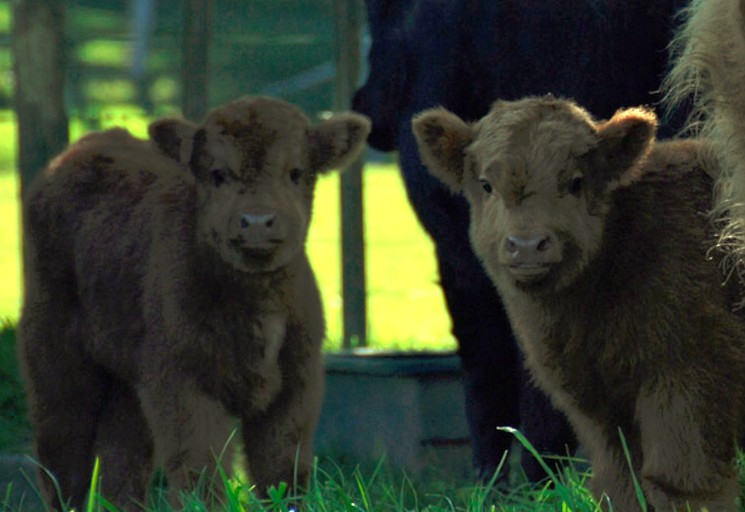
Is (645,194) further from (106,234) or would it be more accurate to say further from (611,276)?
(106,234)

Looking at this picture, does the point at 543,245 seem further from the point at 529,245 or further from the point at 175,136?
the point at 175,136

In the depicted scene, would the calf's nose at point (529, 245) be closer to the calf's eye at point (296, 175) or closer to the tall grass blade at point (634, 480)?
the tall grass blade at point (634, 480)

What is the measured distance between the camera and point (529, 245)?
3758mm

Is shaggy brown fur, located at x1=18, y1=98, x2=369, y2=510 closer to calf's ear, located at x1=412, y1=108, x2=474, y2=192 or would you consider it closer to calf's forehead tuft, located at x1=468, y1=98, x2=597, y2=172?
calf's ear, located at x1=412, y1=108, x2=474, y2=192

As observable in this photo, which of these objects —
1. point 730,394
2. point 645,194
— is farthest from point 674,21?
point 730,394

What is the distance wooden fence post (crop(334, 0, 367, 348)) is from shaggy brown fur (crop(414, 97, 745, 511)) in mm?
3722

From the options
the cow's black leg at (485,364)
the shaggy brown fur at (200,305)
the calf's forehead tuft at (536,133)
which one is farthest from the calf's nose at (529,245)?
the cow's black leg at (485,364)

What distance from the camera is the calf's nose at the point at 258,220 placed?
14.0 feet

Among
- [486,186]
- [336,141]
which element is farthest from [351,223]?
[486,186]

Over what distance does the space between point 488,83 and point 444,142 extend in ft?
3.85

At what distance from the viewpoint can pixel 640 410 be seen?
3850 millimetres

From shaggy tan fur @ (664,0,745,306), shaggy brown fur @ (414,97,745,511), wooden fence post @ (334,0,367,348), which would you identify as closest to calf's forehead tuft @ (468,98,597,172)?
shaggy brown fur @ (414,97,745,511)

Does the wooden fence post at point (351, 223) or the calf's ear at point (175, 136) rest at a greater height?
the calf's ear at point (175, 136)

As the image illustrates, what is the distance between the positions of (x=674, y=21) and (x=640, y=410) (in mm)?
1707
